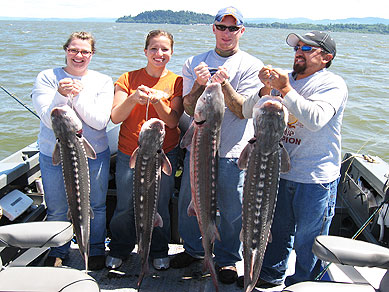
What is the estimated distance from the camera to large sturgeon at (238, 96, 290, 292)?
2766mm

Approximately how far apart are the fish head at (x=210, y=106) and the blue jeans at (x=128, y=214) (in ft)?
2.40

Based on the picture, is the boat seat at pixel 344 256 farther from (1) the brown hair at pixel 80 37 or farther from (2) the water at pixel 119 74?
(2) the water at pixel 119 74

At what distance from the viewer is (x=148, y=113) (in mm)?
3525

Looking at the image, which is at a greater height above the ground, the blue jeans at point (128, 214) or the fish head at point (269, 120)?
the fish head at point (269, 120)

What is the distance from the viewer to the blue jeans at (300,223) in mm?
3150

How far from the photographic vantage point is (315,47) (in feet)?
9.93

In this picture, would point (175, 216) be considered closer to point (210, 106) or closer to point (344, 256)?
point (210, 106)

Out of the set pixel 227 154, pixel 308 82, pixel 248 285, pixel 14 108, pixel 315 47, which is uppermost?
pixel 315 47

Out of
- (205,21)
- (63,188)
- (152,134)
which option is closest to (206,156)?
(152,134)

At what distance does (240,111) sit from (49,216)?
2003 mm

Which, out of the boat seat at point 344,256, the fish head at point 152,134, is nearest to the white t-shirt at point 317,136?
the boat seat at point 344,256

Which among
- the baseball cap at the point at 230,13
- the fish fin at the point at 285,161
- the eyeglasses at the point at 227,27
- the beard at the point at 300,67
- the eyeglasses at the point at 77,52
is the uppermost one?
the baseball cap at the point at 230,13

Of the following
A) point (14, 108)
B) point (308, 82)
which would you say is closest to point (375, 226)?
point (308, 82)

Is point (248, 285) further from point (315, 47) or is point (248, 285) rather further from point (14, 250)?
point (14, 250)
